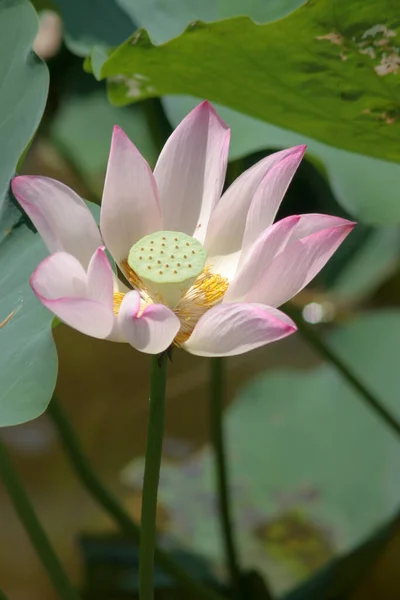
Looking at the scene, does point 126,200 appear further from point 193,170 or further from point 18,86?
point 18,86

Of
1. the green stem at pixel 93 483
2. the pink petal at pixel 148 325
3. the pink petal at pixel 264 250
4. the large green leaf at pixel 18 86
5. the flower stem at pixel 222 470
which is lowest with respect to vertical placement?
the flower stem at pixel 222 470

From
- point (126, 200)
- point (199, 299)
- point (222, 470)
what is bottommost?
point (222, 470)

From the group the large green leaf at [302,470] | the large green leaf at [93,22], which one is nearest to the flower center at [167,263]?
the large green leaf at [93,22]

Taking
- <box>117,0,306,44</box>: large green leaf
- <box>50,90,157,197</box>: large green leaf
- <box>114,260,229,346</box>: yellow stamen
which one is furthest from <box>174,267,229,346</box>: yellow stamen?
<box>50,90,157,197</box>: large green leaf

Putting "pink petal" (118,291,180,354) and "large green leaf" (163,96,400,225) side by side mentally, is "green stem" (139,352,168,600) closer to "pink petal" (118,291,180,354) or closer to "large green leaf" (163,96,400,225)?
"pink petal" (118,291,180,354)

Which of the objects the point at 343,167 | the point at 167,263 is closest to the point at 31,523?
the point at 167,263

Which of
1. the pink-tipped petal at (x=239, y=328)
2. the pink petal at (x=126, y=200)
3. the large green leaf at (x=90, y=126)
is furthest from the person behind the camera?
the large green leaf at (x=90, y=126)

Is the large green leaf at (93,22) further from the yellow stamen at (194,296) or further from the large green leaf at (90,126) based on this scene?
the yellow stamen at (194,296)

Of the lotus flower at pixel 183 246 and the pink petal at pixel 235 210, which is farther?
the pink petal at pixel 235 210
